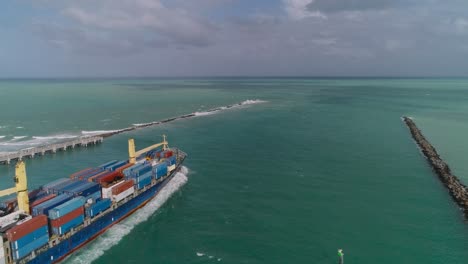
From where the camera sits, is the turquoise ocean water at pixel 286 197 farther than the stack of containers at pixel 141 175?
No

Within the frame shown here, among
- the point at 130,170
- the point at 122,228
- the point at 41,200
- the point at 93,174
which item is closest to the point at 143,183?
the point at 130,170

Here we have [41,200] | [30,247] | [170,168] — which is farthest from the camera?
[170,168]

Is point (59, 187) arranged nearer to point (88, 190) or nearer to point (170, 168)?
point (88, 190)

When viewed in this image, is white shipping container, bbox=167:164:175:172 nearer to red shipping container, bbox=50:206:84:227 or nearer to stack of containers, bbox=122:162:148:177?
stack of containers, bbox=122:162:148:177

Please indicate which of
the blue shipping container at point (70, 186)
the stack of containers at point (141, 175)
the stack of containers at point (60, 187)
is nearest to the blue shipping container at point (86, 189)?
the blue shipping container at point (70, 186)

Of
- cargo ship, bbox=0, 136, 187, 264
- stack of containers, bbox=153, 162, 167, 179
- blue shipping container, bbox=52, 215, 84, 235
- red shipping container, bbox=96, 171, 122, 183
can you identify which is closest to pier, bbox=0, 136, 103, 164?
cargo ship, bbox=0, 136, 187, 264

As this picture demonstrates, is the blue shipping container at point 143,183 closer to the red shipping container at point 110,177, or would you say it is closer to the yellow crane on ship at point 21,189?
the red shipping container at point 110,177
